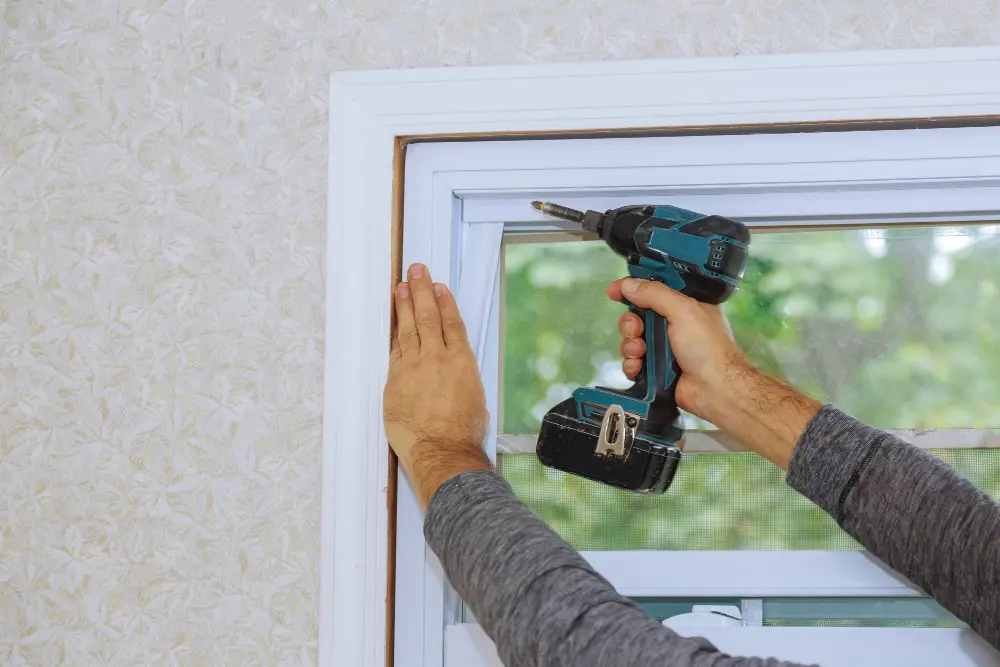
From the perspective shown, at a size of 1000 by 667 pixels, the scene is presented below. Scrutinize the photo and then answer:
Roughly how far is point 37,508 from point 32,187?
456mm

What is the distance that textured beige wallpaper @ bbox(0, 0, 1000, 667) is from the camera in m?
1.09

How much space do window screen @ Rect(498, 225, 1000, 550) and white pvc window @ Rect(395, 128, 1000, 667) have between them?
0.04ft

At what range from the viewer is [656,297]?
1.04 meters

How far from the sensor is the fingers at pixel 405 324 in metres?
1.06

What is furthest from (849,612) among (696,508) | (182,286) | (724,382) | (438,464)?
(182,286)

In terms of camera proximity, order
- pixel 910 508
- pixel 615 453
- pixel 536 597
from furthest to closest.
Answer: pixel 615 453 < pixel 910 508 < pixel 536 597

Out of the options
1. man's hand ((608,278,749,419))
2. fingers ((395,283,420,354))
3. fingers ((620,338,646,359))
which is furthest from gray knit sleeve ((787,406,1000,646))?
fingers ((395,283,420,354))

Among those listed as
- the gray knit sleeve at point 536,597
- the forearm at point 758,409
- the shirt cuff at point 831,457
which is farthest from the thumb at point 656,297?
the gray knit sleeve at point 536,597

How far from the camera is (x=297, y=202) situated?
112 cm

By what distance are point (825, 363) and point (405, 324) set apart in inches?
23.3

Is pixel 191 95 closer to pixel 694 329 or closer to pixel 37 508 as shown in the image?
pixel 37 508

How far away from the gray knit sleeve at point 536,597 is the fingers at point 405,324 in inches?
8.9

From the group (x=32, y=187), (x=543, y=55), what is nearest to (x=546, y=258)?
(x=543, y=55)

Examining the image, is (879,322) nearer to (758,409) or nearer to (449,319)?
(758,409)
